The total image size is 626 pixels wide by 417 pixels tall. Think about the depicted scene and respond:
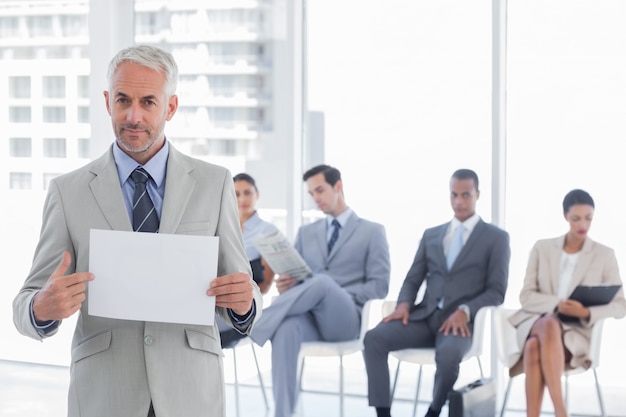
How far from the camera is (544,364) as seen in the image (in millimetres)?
5289

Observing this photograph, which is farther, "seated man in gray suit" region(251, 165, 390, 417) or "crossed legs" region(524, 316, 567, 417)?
"seated man in gray suit" region(251, 165, 390, 417)

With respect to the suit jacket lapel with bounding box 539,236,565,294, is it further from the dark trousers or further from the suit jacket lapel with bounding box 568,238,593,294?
the dark trousers

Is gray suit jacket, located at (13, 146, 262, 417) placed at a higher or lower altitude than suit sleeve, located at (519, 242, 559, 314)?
higher

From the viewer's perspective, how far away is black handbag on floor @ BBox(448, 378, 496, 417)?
4.57 m

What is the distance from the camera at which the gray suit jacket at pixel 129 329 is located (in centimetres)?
198

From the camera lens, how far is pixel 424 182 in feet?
22.4

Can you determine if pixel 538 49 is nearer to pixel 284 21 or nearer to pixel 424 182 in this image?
pixel 424 182

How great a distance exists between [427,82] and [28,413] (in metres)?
3.54

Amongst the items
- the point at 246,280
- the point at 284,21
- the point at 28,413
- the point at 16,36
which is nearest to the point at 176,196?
the point at 246,280

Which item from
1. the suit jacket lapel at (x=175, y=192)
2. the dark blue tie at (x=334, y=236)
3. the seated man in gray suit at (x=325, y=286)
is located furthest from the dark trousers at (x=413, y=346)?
the suit jacket lapel at (x=175, y=192)

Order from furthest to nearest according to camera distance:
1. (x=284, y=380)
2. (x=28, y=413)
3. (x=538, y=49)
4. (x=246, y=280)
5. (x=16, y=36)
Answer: (x=16, y=36)
(x=538, y=49)
(x=28, y=413)
(x=284, y=380)
(x=246, y=280)

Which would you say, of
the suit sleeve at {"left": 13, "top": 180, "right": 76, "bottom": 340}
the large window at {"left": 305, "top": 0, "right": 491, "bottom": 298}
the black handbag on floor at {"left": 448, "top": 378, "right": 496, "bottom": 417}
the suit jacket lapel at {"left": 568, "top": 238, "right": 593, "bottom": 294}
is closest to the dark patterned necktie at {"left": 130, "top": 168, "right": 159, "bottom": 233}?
the suit sleeve at {"left": 13, "top": 180, "right": 76, "bottom": 340}

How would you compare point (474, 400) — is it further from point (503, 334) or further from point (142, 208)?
point (142, 208)

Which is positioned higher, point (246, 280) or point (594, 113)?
point (594, 113)
